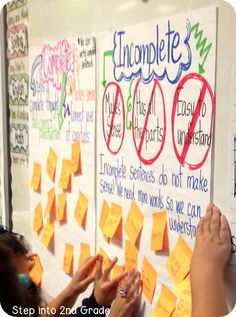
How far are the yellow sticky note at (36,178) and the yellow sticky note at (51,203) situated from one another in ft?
0.26

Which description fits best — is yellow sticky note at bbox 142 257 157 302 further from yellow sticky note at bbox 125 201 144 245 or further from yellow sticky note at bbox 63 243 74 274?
yellow sticky note at bbox 63 243 74 274

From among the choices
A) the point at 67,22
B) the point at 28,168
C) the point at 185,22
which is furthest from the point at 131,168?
the point at 28,168

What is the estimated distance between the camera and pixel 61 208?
4.99 ft

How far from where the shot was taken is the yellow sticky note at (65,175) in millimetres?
1463

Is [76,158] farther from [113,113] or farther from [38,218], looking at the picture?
[38,218]

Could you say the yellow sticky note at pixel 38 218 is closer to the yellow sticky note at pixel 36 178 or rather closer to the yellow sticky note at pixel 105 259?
the yellow sticky note at pixel 36 178

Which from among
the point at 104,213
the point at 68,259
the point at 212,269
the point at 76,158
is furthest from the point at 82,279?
the point at 212,269

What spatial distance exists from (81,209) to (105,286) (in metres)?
0.23

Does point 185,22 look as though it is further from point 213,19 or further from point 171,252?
point 171,252

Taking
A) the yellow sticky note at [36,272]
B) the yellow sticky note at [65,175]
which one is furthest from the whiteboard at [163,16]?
the yellow sticky note at [36,272]

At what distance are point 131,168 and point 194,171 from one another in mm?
214

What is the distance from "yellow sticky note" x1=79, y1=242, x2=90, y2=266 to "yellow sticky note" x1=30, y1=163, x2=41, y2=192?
1.05 feet

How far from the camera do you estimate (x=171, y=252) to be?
1.07 meters

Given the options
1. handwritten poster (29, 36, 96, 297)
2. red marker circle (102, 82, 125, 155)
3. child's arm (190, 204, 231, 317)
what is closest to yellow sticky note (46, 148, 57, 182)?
handwritten poster (29, 36, 96, 297)
